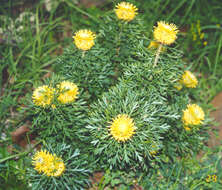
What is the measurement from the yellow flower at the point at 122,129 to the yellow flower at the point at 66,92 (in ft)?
1.46

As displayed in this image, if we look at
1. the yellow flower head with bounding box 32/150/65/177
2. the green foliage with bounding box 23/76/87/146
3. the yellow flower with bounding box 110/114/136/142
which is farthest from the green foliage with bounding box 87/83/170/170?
the yellow flower head with bounding box 32/150/65/177

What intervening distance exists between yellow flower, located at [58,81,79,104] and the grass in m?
0.90

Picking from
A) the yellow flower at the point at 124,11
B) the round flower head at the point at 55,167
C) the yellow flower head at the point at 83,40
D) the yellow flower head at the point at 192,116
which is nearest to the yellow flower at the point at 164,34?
the yellow flower at the point at 124,11

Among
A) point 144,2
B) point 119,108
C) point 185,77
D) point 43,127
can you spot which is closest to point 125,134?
point 119,108

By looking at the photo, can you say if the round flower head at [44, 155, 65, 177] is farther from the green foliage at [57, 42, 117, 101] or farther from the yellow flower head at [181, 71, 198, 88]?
the yellow flower head at [181, 71, 198, 88]

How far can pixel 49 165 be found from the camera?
1.73 metres

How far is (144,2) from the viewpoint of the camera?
147 inches

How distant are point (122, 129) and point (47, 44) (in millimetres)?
2042

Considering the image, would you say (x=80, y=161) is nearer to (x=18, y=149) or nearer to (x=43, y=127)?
(x=43, y=127)

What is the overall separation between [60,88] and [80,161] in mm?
592

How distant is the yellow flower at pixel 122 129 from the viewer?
1.58 m

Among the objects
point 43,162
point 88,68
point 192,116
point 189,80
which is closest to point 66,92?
point 88,68

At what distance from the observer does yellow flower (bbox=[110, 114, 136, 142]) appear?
158 cm

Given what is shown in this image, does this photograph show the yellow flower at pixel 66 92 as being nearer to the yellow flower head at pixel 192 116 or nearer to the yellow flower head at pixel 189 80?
the yellow flower head at pixel 192 116
